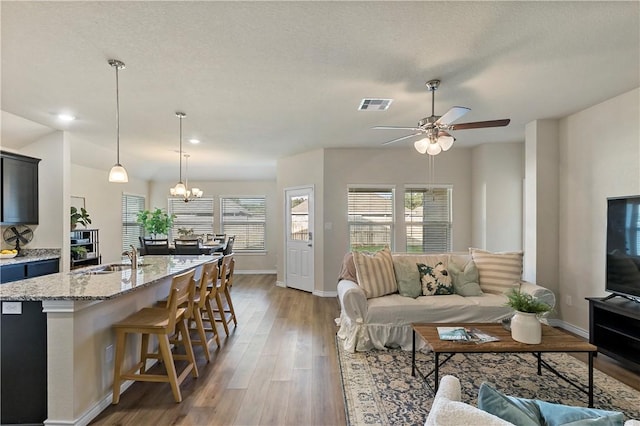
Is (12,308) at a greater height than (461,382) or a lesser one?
greater

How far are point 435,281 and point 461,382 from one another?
1180 mm

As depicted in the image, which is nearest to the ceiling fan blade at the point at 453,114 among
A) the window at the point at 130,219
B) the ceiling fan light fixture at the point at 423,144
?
the ceiling fan light fixture at the point at 423,144

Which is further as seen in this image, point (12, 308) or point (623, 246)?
point (623, 246)

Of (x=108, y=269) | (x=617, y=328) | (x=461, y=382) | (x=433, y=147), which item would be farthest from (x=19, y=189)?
(x=617, y=328)

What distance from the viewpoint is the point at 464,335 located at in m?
2.50

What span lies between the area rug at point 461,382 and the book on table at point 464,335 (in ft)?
1.47

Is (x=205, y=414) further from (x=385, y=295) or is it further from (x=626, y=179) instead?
(x=626, y=179)

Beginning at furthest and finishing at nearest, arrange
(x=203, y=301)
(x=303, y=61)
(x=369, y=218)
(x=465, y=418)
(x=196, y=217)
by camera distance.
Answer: (x=196, y=217) < (x=369, y=218) < (x=203, y=301) < (x=303, y=61) < (x=465, y=418)

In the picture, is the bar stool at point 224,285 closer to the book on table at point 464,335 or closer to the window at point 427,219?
the book on table at point 464,335

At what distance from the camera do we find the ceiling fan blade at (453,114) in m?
2.63

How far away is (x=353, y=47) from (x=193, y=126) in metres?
2.86

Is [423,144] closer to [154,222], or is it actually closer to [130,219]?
[154,222]

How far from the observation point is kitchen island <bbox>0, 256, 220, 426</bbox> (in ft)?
6.79

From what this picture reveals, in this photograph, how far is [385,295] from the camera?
3646 mm
